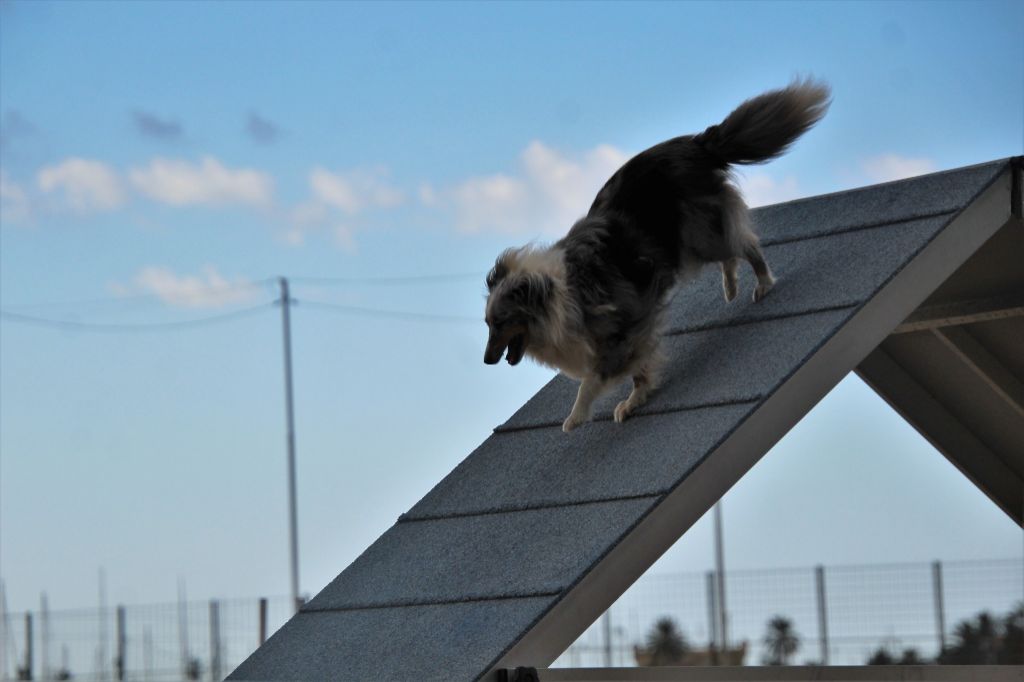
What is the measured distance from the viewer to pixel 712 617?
47.1 feet

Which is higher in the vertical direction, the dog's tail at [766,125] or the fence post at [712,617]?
the dog's tail at [766,125]

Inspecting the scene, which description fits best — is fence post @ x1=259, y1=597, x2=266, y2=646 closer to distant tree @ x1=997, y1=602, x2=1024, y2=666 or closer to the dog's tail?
the dog's tail

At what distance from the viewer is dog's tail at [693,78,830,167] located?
5.39 m

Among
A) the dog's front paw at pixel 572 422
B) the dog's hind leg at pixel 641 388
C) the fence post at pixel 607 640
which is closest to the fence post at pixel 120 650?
the fence post at pixel 607 640

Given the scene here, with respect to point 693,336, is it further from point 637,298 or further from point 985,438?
point 985,438

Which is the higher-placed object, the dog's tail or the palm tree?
the dog's tail

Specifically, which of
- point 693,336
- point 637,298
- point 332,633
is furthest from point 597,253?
point 332,633

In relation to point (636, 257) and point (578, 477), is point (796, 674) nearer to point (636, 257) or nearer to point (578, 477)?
point (578, 477)

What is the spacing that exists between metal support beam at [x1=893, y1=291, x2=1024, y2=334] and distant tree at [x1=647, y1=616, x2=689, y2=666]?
847cm

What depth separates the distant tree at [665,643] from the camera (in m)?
14.1

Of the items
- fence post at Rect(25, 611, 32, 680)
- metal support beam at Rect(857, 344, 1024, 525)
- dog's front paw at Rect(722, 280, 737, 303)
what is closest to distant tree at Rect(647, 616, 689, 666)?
fence post at Rect(25, 611, 32, 680)

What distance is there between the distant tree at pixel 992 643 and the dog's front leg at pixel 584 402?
841 centimetres

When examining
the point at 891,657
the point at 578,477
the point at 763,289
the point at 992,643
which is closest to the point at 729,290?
the point at 763,289

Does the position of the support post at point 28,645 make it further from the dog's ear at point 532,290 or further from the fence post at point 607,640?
the dog's ear at point 532,290
